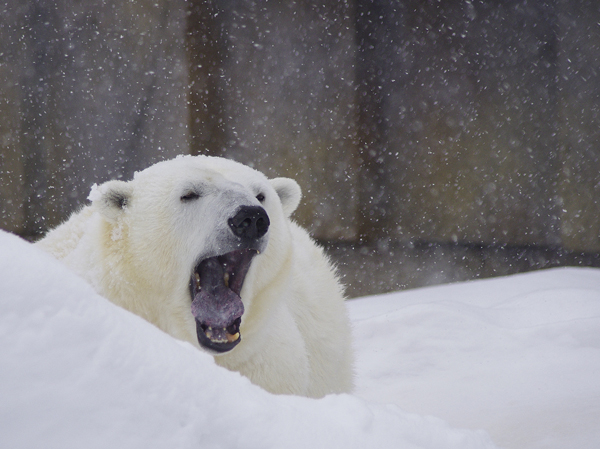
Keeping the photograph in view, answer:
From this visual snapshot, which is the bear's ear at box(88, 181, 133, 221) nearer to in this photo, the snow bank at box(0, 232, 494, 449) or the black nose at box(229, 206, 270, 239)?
the black nose at box(229, 206, 270, 239)

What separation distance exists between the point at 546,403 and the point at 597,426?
A: 40 cm

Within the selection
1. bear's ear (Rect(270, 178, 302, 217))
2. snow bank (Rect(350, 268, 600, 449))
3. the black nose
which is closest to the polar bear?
the black nose

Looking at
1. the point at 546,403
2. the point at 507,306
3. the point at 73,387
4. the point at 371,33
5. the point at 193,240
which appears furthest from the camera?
the point at 371,33

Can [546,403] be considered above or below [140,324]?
below

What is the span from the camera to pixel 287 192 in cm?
271

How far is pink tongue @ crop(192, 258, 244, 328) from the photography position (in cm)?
221

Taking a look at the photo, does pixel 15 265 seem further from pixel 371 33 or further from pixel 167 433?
pixel 371 33

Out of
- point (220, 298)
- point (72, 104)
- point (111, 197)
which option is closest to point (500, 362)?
point (220, 298)

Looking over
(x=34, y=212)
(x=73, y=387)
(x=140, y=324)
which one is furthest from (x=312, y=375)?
(x=34, y=212)

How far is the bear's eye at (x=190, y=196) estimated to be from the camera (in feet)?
7.47

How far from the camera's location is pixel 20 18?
5.38 meters

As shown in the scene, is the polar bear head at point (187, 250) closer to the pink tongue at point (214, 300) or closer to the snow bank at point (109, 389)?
the pink tongue at point (214, 300)

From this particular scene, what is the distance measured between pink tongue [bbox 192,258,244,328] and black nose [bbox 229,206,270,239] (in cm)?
28

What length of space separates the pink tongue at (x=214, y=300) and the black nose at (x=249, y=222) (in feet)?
0.92
